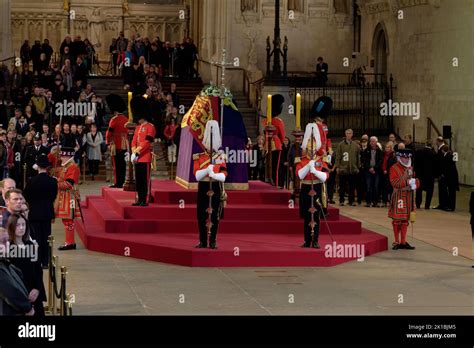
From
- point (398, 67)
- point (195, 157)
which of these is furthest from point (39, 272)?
point (398, 67)

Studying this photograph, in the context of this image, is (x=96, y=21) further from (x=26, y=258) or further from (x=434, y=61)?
(x=26, y=258)

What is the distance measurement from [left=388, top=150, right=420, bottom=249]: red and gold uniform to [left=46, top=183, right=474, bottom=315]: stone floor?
0.44m

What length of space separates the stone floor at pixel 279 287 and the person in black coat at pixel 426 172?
683cm

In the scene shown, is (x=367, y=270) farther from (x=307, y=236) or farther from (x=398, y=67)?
(x=398, y=67)

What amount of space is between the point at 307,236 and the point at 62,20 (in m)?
27.7

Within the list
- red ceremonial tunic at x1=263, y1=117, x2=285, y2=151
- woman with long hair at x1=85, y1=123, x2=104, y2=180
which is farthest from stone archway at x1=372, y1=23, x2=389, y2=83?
red ceremonial tunic at x1=263, y1=117, x2=285, y2=151

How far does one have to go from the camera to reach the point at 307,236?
792 inches

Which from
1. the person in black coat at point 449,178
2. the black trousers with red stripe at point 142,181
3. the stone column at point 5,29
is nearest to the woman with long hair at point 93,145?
the stone column at point 5,29

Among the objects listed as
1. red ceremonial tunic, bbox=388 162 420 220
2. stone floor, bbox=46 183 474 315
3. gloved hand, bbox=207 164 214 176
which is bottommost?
stone floor, bbox=46 183 474 315

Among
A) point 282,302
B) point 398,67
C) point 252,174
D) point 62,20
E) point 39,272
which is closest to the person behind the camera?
point 39,272

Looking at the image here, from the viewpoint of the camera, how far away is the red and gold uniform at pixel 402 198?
2142cm

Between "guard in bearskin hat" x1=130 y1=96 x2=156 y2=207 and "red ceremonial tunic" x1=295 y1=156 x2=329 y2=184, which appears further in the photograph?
"guard in bearskin hat" x1=130 y1=96 x2=156 y2=207

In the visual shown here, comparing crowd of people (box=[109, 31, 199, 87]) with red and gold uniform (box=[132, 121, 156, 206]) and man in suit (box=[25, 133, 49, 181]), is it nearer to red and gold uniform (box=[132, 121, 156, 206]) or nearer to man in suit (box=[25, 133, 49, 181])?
man in suit (box=[25, 133, 49, 181])

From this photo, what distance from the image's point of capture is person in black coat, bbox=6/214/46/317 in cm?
1197
